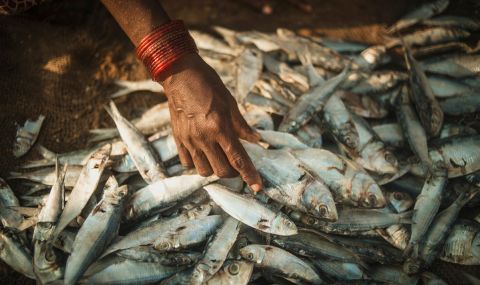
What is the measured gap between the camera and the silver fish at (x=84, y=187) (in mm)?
2756

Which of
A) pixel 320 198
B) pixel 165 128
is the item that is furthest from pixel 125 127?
pixel 320 198

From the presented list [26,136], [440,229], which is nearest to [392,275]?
[440,229]

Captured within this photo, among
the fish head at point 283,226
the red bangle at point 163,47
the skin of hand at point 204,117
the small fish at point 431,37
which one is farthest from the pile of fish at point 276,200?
the red bangle at point 163,47

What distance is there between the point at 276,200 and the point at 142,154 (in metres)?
1.22

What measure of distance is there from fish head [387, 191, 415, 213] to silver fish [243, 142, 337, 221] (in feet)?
2.24

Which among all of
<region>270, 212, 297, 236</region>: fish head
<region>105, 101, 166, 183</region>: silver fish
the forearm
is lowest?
<region>270, 212, 297, 236</region>: fish head

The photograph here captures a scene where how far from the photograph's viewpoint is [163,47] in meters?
2.32

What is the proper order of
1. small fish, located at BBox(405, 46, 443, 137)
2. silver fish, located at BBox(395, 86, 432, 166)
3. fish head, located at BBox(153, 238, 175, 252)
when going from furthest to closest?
1. small fish, located at BBox(405, 46, 443, 137)
2. silver fish, located at BBox(395, 86, 432, 166)
3. fish head, located at BBox(153, 238, 175, 252)

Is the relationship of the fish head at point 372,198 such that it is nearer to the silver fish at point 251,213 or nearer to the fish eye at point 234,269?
the silver fish at point 251,213

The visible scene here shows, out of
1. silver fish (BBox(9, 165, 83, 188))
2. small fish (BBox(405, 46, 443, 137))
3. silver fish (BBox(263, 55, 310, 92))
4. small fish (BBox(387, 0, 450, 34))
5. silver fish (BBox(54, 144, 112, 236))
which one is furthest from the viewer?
small fish (BBox(387, 0, 450, 34))

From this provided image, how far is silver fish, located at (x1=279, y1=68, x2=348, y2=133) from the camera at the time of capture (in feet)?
10.7

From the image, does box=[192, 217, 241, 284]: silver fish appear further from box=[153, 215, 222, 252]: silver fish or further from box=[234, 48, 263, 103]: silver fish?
box=[234, 48, 263, 103]: silver fish

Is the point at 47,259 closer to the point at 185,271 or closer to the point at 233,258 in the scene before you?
the point at 185,271

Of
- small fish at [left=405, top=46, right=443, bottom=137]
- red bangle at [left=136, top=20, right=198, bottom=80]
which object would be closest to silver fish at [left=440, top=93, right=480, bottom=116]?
small fish at [left=405, top=46, right=443, bottom=137]
